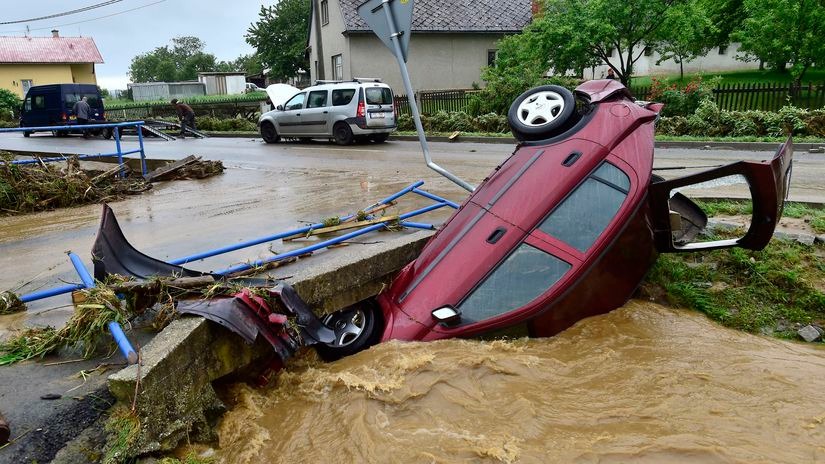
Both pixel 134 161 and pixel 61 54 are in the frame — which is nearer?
pixel 134 161

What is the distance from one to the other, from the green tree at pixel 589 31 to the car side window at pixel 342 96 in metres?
7.17

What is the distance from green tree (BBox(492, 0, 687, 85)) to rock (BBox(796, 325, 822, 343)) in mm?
15969

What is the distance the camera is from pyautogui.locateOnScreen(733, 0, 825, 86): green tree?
2100cm

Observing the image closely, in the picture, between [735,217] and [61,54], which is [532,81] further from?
[61,54]

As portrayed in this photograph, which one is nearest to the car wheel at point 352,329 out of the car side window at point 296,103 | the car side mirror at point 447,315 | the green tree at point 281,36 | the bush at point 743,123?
the car side mirror at point 447,315

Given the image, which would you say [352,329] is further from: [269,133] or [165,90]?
[165,90]

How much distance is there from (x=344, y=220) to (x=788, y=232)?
464 centimetres

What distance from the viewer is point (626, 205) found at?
441 centimetres

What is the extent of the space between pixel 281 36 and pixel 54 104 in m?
27.6

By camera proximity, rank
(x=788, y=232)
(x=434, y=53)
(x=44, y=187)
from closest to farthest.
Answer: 1. (x=788, y=232)
2. (x=44, y=187)
3. (x=434, y=53)

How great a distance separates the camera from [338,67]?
101 ft

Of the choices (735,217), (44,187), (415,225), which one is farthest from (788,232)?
(44,187)

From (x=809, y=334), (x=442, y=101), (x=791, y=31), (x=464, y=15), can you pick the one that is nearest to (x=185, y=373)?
(x=809, y=334)

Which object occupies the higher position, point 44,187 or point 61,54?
point 61,54
